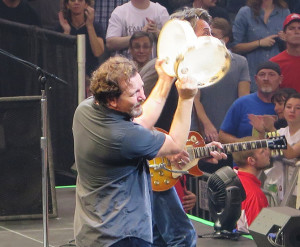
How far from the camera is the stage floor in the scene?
609 cm

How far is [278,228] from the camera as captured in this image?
17.4ft

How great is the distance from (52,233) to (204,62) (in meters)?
3.14

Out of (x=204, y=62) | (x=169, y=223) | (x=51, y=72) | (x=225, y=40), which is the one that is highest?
(x=204, y=62)

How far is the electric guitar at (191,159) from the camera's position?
5.09m

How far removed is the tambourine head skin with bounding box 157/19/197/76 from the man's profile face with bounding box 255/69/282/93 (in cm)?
368

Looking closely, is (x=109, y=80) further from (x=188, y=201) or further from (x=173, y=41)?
(x=188, y=201)

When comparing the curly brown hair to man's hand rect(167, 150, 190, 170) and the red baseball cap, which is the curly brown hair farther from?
the red baseball cap

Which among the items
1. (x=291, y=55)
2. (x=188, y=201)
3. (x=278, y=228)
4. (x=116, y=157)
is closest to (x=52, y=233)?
(x=188, y=201)

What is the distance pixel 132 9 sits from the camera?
8.38 metres

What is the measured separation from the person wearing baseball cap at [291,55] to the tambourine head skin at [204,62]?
12.9ft

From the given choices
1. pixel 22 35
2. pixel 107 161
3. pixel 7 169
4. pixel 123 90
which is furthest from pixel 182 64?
pixel 22 35

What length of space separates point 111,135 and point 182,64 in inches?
18.6

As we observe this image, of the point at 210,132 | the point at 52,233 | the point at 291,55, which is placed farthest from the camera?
the point at 210,132

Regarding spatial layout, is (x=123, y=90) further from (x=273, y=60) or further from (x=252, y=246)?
(x=273, y=60)
